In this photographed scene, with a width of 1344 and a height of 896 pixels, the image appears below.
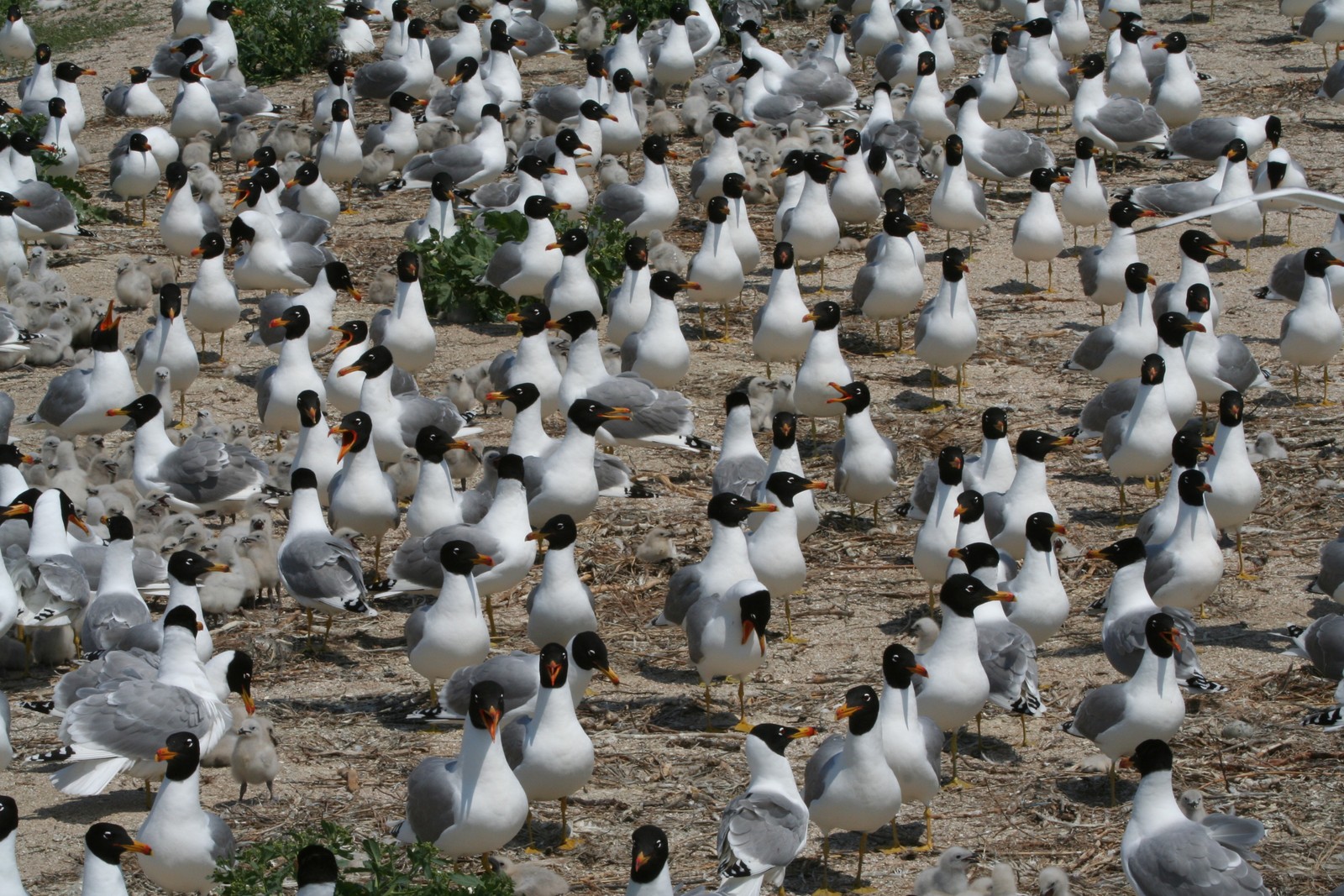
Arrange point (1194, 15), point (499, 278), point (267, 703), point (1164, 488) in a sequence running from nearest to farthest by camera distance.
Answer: point (267, 703)
point (1164, 488)
point (499, 278)
point (1194, 15)

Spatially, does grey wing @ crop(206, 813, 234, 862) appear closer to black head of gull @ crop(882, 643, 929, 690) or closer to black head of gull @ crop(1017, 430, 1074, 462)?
black head of gull @ crop(882, 643, 929, 690)

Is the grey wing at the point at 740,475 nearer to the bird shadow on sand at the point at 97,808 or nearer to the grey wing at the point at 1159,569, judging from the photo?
the grey wing at the point at 1159,569

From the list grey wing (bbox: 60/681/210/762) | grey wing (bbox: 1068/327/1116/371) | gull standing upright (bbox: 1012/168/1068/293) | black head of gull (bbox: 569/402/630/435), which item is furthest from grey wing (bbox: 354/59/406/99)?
grey wing (bbox: 60/681/210/762)

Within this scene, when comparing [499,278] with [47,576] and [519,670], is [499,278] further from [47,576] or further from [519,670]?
[519,670]

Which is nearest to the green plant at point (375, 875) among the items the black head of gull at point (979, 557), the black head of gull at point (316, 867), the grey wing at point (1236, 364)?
the black head of gull at point (316, 867)

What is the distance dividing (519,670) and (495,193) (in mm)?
8962

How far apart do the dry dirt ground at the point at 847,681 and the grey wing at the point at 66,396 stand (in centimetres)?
49

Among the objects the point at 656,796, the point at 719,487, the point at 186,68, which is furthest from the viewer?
the point at 186,68

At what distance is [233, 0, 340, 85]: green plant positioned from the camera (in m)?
22.7

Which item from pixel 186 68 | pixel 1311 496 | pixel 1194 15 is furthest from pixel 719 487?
pixel 1194 15

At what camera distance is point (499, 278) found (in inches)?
583

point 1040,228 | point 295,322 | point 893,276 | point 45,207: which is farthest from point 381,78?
point 893,276

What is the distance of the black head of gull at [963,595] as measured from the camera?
8453 millimetres

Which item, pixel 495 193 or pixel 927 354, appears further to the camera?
pixel 495 193
